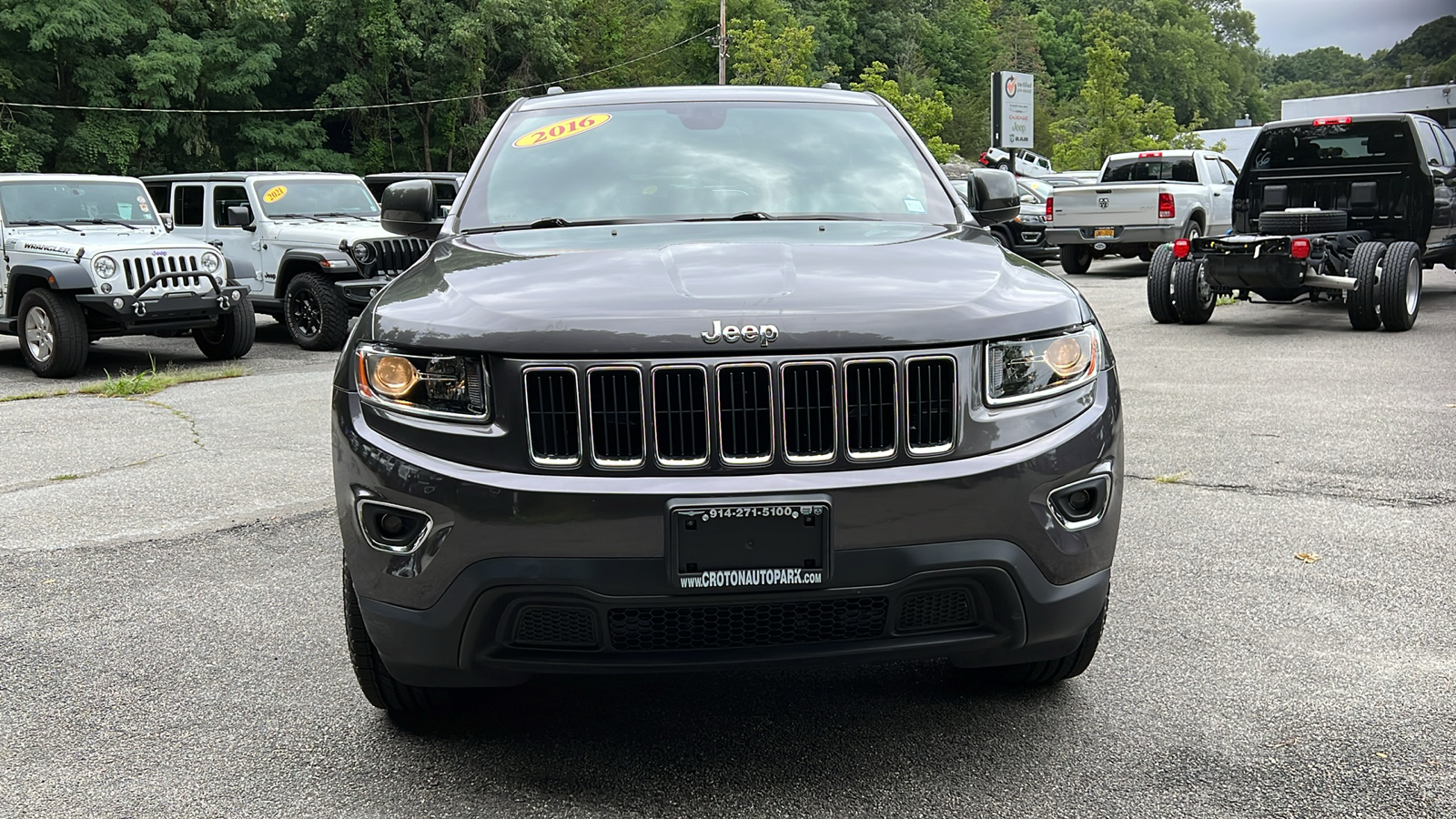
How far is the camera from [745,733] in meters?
3.24

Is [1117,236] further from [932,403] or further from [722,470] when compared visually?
[722,470]

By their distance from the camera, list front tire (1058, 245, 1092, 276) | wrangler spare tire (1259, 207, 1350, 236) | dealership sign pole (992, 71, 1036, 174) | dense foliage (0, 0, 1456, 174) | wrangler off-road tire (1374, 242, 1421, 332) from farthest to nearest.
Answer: dense foliage (0, 0, 1456, 174) → dealership sign pole (992, 71, 1036, 174) → front tire (1058, 245, 1092, 276) → wrangler spare tire (1259, 207, 1350, 236) → wrangler off-road tire (1374, 242, 1421, 332)

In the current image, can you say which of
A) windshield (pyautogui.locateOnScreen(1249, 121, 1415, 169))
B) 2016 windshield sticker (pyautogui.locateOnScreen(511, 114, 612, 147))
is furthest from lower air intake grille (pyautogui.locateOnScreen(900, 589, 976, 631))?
windshield (pyautogui.locateOnScreen(1249, 121, 1415, 169))

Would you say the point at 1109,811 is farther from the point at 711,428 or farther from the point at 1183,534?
the point at 1183,534

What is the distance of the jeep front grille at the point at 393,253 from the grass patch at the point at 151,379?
5.66 ft

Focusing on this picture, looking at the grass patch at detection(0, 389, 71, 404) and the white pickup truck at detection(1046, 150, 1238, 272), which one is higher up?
the white pickup truck at detection(1046, 150, 1238, 272)

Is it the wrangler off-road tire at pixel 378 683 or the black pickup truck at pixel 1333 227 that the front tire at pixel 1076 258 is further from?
the wrangler off-road tire at pixel 378 683

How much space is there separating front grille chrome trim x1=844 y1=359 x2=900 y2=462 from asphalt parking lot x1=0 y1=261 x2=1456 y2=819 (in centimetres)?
80

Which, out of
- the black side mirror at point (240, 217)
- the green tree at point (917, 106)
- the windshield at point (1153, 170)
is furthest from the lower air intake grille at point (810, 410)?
the green tree at point (917, 106)

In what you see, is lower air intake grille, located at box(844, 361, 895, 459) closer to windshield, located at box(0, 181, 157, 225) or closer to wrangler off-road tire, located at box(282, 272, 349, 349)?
wrangler off-road tire, located at box(282, 272, 349, 349)

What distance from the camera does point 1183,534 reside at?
507cm

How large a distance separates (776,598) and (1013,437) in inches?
24.5

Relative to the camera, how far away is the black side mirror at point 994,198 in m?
4.35

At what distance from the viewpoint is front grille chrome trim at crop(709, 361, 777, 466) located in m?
2.63
